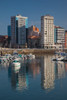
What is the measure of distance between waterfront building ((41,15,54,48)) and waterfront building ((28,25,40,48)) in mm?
8544

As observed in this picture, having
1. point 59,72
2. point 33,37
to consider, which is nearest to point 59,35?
point 33,37

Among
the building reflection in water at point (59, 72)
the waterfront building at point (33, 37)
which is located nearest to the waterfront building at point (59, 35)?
the waterfront building at point (33, 37)

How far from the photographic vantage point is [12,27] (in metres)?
141

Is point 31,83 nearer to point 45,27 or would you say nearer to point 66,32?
point 45,27

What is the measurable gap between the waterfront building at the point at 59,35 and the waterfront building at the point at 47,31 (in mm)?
3798

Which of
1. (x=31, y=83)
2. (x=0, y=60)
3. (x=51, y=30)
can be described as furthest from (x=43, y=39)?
(x=31, y=83)

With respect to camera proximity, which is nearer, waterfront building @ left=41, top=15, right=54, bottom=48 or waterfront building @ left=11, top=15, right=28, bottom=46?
waterfront building @ left=41, top=15, right=54, bottom=48

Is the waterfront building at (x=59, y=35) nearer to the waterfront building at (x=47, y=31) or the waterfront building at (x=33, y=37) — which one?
the waterfront building at (x=47, y=31)

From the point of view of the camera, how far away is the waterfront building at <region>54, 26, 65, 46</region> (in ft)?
425

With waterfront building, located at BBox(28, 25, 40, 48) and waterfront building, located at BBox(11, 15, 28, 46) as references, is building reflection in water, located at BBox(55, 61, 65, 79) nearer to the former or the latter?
waterfront building, located at BBox(28, 25, 40, 48)

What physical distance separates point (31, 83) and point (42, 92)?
5.03m

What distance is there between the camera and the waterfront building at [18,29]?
138 m

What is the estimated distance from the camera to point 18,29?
139625 millimetres

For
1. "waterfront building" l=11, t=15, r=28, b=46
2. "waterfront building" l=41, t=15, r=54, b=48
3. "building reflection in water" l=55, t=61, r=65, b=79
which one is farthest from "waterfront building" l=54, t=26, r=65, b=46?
"building reflection in water" l=55, t=61, r=65, b=79
